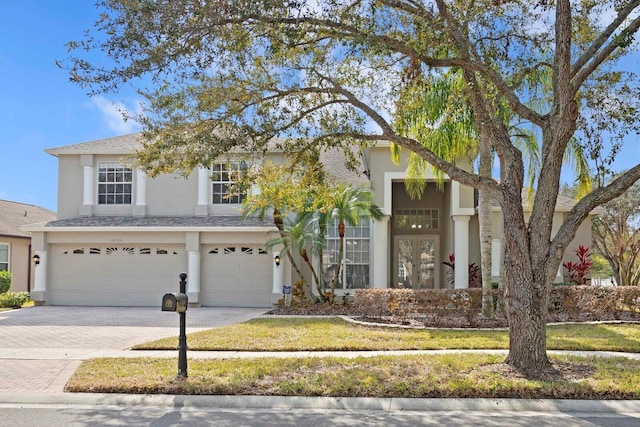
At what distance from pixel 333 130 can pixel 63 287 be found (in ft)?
48.9

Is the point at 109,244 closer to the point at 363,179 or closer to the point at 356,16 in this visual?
the point at 363,179

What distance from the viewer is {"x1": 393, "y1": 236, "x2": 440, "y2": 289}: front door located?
22.6 meters

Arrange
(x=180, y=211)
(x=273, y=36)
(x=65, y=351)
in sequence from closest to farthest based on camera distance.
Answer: (x=273, y=36)
(x=65, y=351)
(x=180, y=211)

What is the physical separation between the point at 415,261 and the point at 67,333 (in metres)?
12.8

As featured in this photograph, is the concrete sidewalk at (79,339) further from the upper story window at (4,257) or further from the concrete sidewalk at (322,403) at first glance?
the upper story window at (4,257)

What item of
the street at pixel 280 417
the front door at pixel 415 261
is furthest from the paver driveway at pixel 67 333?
the front door at pixel 415 261

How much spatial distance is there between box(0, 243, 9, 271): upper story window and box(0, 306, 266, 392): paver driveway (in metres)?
6.18

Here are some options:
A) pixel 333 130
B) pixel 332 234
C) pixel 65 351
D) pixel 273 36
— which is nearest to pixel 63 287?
pixel 332 234

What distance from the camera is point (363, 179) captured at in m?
23.0

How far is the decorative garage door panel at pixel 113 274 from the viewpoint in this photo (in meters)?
22.0

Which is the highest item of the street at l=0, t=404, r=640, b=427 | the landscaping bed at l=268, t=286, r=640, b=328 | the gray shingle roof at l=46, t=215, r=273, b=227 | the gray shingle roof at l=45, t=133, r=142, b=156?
the gray shingle roof at l=45, t=133, r=142, b=156

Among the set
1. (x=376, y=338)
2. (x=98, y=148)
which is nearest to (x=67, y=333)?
(x=376, y=338)

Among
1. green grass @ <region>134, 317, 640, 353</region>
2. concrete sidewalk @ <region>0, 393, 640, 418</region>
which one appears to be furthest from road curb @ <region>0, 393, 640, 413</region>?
green grass @ <region>134, 317, 640, 353</region>

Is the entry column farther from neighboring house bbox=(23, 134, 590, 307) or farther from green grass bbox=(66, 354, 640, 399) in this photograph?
green grass bbox=(66, 354, 640, 399)
